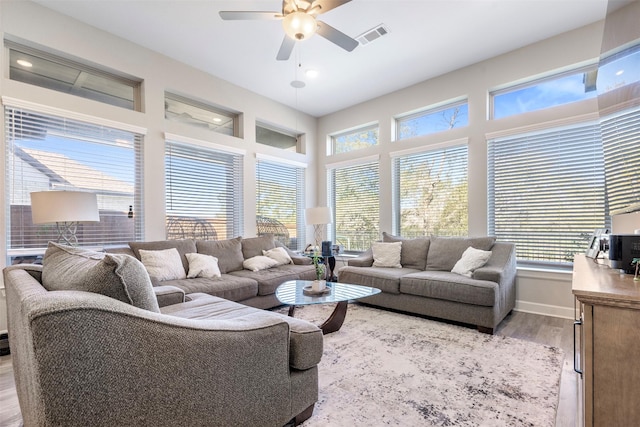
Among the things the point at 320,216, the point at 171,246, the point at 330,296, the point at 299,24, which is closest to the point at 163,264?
the point at 171,246

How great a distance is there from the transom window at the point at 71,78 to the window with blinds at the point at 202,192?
735 millimetres

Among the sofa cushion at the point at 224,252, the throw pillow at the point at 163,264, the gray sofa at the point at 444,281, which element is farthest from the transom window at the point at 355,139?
the throw pillow at the point at 163,264

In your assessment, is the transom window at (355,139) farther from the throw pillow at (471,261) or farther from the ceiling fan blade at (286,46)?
the ceiling fan blade at (286,46)

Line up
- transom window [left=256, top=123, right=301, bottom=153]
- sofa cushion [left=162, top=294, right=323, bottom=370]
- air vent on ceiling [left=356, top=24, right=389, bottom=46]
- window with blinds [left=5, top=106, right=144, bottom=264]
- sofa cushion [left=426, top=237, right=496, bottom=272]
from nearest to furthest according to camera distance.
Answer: sofa cushion [left=162, top=294, right=323, bottom=370] < window with blinds [left=5, top=106, right=144, bottom=264] < air vent on ceiling [left=356, top=24, right=389, bottom=46] < sofa cushion [left=426, top=237, right=496, bottom=272] < transom window [left=256, top=123, right=301, bottom=153]

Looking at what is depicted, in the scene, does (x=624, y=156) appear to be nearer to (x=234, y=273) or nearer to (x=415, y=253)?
(x=415, y=253)

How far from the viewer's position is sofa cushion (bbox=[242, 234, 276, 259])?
13.5 ft

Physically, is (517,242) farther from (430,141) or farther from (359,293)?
(359,293)

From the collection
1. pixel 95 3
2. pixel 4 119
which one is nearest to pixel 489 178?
pixel 95 3

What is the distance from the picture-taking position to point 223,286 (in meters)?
3.03

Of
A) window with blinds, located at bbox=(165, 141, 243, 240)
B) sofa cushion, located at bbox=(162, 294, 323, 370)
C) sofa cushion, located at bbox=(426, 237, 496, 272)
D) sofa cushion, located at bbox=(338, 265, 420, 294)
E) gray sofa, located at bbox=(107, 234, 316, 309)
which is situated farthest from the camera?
window with blinds, located at bbox=(165, 141, 243, 240)

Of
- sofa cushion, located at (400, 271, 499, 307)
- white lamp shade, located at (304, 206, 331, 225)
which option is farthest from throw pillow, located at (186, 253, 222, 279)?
sofa cushion, located at (400, 271, 499, 307)

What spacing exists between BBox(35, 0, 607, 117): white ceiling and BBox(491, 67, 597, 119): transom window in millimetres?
498

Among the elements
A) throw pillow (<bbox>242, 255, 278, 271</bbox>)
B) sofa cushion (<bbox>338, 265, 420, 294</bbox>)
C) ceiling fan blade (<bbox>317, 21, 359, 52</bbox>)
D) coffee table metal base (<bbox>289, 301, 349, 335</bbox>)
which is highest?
ceiling fan blade (<bbox>317, 21, 359, 52</bbox>)

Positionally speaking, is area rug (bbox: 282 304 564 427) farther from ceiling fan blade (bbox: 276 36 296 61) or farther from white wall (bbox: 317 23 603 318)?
ceiling fan blade (bbox: 276 36 296 61)
